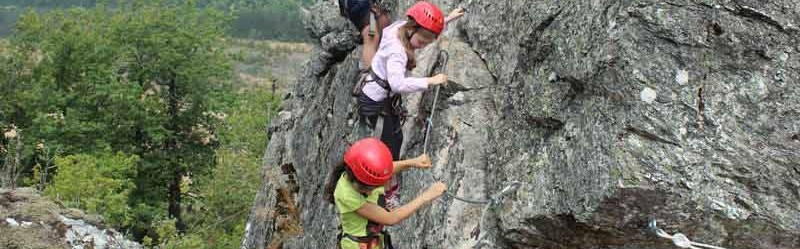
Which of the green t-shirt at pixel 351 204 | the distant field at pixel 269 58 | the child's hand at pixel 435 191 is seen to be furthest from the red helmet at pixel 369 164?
the distant field at pixel 269 58

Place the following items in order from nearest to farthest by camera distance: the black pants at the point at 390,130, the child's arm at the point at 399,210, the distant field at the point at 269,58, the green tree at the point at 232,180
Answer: the child's arm at the point at 399,210
the black pants at the point at 390,130
the green tree at the point at 232,180
the distant field at the point at 269,58

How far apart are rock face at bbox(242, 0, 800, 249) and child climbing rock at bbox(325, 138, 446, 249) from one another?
38.2 inches

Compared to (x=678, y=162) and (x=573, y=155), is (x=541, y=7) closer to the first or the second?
(x=573, y=155)

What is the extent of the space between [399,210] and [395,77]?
1.66 meters

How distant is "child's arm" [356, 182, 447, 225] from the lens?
590cm

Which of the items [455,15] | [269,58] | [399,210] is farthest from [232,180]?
[269,58]

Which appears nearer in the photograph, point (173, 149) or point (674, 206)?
point (674, 206)

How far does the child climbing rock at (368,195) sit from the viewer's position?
18.7 feet

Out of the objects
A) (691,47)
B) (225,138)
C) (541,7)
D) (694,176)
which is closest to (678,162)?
(694,176)

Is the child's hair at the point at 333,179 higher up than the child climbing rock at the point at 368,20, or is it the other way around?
the child climbing rock at the point at 368,20

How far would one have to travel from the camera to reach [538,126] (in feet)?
21.0

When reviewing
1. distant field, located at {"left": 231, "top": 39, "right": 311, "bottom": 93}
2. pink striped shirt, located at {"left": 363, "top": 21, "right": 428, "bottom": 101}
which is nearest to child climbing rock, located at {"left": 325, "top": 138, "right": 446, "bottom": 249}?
pink striped shirt, located at {"left": 363, "top": 21, "right": 428, "bottom": 101}

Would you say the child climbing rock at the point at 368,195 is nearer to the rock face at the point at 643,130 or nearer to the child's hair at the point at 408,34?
the rock face at the point at 643,130

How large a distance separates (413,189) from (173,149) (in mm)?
25361
